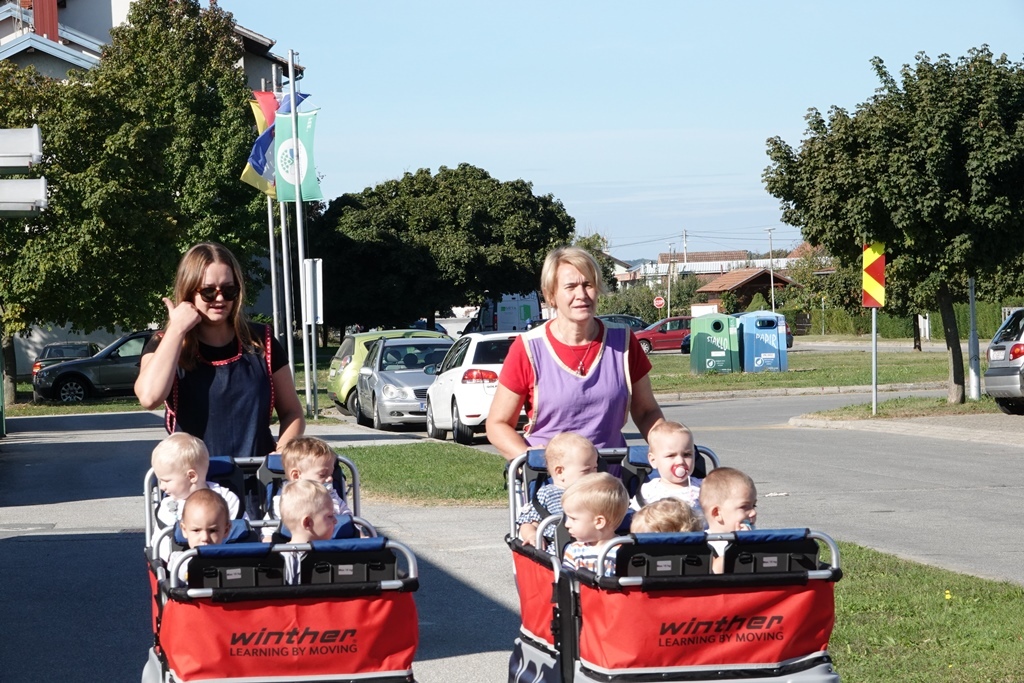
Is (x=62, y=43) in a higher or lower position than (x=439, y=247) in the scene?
higher

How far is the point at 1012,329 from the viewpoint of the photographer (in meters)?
20.0

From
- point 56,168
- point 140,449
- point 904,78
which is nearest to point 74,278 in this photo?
point 56,168

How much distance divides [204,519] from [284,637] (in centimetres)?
55

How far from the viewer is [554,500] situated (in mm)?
5066

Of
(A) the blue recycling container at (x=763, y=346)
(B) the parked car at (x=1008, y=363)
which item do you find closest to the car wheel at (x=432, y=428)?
(B) the parked car at (x=1008, y=363)

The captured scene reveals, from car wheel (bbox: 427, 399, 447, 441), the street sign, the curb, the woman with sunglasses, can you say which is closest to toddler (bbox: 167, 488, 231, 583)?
the woman with sunglasses

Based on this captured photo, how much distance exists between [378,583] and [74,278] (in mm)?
26195

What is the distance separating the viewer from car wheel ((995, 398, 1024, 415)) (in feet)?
67.4

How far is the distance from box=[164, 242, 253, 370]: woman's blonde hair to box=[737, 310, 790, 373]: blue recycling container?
33935 mm

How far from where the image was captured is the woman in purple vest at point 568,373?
5.24 m

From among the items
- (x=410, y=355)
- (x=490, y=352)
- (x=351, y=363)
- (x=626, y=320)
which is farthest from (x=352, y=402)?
(x=626, y=320)

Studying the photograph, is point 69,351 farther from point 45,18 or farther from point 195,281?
point 195,281

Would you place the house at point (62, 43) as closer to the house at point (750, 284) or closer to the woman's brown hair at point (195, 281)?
the woman's brown hair at point (195, 281)

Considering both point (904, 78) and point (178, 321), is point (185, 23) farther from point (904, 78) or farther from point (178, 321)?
point (178, 321)
